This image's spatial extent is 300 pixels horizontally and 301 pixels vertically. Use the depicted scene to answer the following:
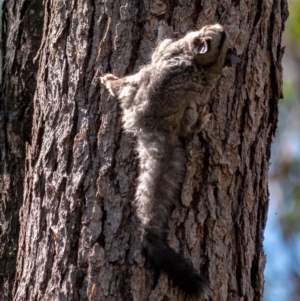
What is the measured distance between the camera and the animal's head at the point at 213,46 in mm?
5496

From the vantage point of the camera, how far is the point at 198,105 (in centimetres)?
550

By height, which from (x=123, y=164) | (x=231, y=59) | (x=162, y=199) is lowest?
(x=162, y=199)

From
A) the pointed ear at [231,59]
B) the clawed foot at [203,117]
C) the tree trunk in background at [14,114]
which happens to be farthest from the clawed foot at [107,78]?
the tree trunk in background at [14,114]

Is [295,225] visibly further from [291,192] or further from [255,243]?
[255,243]

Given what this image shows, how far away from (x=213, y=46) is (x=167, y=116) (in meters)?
0.61

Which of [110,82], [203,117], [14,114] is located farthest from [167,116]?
[14,114]

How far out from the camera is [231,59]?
18.0 ft

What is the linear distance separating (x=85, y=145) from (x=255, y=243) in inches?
51.5

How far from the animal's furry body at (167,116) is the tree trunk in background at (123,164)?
0.08 m

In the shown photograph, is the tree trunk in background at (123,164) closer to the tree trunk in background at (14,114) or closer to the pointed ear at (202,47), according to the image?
the pointed ear at (202,47)

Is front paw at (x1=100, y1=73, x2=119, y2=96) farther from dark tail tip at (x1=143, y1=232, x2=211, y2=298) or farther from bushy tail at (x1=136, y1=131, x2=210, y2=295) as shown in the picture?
dark tail tip at (x1=143, y1=232, x2=211, y2=298)

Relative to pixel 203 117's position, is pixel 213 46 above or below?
above

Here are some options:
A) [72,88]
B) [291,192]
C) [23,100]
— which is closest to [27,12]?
[23,100]

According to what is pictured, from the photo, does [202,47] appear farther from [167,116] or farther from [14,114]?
[14,114]
